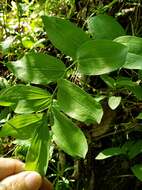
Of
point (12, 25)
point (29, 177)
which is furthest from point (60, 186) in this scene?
point (12, 25)

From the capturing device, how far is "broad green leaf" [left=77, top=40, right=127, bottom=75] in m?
0.88

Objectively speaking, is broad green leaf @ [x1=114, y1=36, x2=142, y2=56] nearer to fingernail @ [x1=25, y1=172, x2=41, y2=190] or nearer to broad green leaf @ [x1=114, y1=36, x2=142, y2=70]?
broad green leaf @ [x1=114, y1=36, x2=142, y2=70]

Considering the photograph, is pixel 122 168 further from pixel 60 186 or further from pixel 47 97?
pixel 47 97

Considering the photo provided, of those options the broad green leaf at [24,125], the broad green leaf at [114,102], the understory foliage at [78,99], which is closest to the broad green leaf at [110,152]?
the understory foliage at [78,99]

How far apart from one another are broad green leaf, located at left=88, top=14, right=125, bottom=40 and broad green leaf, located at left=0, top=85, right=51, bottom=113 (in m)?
0.21

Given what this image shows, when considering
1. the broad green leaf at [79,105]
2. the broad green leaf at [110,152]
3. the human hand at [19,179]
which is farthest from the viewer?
the broad green leaf at [110,152]

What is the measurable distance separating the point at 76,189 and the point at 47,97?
0.47 metres

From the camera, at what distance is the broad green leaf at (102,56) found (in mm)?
875

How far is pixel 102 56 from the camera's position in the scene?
884 mm

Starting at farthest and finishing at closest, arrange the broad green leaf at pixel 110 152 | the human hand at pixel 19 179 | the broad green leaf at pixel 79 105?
the broad green leaf at pixel 110 152 → the human hand at pixel 19 179 → the broad green leaf at pixel 79 105

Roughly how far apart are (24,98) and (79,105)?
129 millimetres

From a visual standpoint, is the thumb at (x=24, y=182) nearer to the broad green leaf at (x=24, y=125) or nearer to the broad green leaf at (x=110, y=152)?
the broad green leaf at (x=24, y=125)

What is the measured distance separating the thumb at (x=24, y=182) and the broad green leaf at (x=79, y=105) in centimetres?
18

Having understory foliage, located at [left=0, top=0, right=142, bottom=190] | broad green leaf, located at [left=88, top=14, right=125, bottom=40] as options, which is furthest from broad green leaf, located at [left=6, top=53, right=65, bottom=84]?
broad green leaf, located at [left=88, top=14, right=125, bottom=40]
